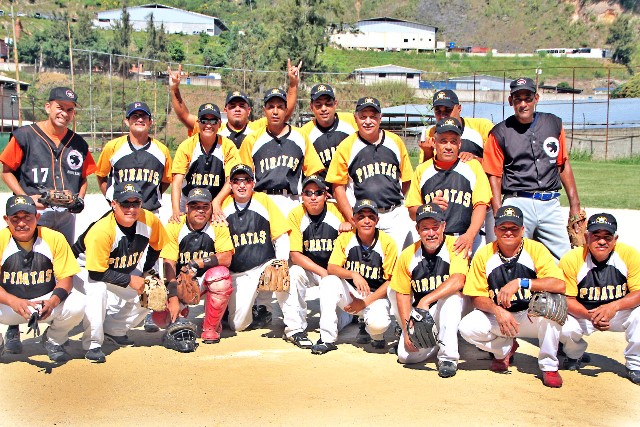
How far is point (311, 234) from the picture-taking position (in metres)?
6.77

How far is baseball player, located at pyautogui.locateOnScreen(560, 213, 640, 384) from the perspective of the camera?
5.45 m

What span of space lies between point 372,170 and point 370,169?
2 cm

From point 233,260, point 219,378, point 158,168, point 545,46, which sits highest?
point 545,46

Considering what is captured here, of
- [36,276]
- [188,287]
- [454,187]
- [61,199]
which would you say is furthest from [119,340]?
[454,187]

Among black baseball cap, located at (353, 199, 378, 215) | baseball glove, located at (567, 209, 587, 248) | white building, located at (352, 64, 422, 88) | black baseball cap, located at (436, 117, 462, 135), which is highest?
white building, located at (352, 64, 422, 88)

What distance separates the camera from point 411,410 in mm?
4840

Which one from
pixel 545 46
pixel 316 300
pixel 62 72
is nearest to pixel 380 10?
pixel 545 46

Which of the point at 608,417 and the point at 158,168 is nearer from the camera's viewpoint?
the point at 608,417

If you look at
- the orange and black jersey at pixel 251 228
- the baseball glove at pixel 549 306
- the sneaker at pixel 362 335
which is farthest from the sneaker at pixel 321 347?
the baseball glove at pixel 549 306

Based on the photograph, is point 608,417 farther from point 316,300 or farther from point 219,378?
point 316,300

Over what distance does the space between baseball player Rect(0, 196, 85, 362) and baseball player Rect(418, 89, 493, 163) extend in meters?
3.32

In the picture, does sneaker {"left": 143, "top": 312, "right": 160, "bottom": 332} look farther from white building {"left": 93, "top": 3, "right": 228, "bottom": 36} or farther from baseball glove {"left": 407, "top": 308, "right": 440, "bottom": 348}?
white building {"left": 93, "top": 3, "right": 228, "bottom": 36}

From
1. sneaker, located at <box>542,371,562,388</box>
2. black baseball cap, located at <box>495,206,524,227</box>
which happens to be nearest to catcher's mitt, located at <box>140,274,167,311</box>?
black baseball cap, located at <box>495,206,524,227</box>

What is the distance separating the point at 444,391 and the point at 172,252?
2.66 meters
